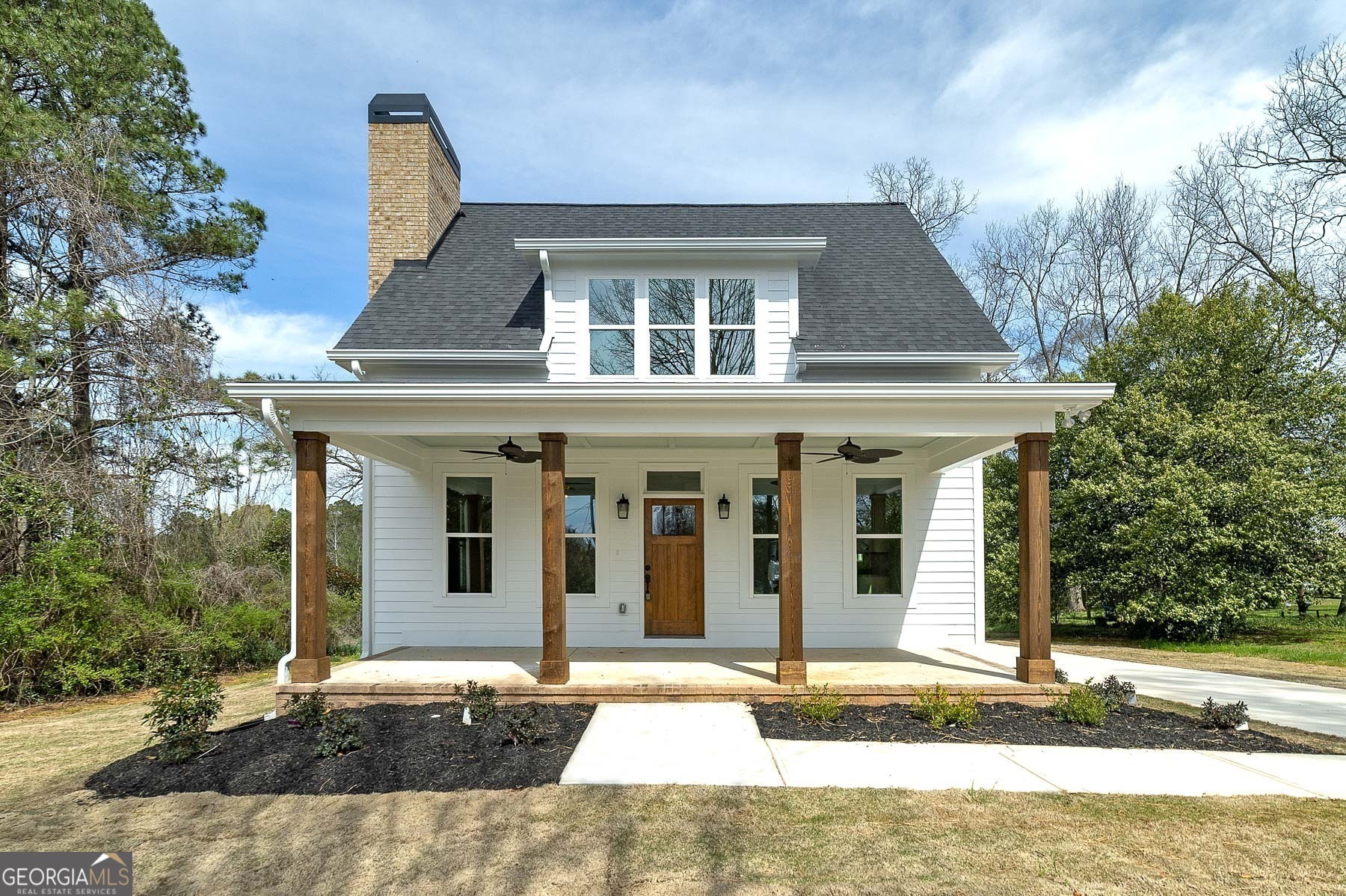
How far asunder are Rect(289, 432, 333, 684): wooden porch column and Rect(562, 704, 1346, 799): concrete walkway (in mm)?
3018

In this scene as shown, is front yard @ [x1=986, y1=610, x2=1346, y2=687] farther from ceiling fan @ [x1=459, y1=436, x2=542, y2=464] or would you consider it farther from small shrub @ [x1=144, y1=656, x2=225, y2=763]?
small shrub @ [x1=144, y1=656, x2=225, y2=763]

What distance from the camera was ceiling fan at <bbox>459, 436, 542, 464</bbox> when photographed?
330 inches

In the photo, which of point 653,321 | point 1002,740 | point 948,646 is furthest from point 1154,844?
point 653,321

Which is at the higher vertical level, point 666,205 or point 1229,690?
point 666,205

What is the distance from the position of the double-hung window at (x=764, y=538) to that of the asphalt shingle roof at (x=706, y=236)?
6.57 feet

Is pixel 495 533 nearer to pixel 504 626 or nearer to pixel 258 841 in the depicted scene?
pixel 504 626

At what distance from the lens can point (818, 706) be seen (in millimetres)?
6453

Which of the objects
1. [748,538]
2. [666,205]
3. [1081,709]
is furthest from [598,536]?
[666,205]

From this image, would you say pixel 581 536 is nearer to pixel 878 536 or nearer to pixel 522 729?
pixel 878 536

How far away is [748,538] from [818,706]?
3.67m

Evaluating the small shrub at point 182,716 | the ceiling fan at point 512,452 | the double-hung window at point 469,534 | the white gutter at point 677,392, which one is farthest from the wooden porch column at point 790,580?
the small shrub at point 182,716

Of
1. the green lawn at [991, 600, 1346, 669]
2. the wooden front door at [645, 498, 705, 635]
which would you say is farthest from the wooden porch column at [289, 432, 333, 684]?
the green lawn at [991, 600, 1346, 669]

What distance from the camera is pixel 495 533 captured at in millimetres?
9969

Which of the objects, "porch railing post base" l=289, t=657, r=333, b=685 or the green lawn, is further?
the green lawn
